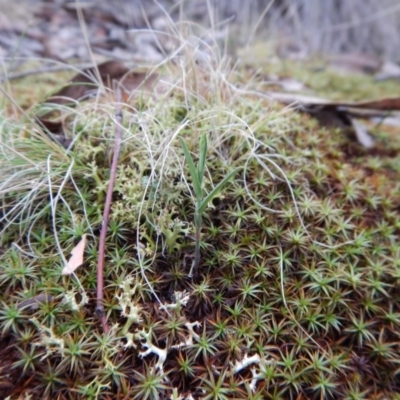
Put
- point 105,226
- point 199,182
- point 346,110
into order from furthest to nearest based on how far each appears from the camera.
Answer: point 346,110, point 105,226, point 199,182

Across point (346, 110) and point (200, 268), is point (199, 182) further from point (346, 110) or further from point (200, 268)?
point (346, 110)

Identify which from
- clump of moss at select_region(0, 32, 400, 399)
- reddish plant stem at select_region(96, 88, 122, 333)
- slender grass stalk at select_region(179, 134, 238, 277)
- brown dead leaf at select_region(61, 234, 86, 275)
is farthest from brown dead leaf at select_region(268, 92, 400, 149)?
brown dead leaf at select_region(61, 234, 86, 275)

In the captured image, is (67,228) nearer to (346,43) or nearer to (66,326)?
(66,326)

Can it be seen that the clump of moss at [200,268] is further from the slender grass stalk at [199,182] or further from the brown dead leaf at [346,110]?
the brown dead leaf at [346,110]

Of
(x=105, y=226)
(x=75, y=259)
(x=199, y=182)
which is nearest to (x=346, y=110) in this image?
(x=199, y=182)

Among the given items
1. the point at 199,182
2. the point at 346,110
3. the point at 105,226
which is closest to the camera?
the point at 199,182

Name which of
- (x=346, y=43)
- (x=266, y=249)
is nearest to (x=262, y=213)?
(x=266, y=249)

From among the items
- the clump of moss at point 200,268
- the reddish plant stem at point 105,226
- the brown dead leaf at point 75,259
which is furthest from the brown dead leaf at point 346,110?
the brown dead leaf at point 75,259
